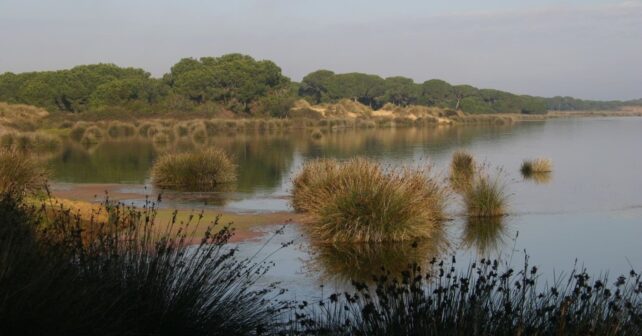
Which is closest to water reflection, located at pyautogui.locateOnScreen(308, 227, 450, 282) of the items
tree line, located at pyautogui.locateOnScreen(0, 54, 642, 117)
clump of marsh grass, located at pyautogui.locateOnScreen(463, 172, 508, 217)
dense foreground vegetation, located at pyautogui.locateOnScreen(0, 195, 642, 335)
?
clump of marsh grass, located at pyautogui.locateOnScreen(463, 172, 508, 217)

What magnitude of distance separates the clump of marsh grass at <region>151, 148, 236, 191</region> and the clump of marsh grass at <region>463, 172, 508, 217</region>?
8.34 meters

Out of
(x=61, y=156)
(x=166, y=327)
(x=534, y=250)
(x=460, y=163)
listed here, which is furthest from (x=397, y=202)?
(x=61, y=156)

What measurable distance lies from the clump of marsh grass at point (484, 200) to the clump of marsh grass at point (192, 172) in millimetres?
8345

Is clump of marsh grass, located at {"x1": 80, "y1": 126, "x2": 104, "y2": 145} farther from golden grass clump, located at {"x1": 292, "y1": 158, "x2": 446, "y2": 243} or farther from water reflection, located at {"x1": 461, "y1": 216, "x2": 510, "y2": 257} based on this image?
golden grass clump, located at {"x1": 292, "y1": 158, "x2": 446, "y2": 243}

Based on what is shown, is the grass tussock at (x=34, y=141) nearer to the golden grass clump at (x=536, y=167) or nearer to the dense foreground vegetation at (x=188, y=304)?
the golden grass clump at (x=536, y=167)

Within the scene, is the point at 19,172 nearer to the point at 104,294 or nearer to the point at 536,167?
the point at 104,294

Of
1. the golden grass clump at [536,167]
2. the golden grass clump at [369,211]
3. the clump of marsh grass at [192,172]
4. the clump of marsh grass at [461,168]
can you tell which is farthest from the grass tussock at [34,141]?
the golden grass clump at [369,211]

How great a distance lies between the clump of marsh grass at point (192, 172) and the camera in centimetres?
2295

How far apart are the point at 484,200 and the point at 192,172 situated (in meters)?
9.74

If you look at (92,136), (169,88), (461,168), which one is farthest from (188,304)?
(169,88)

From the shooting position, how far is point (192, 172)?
911 inches

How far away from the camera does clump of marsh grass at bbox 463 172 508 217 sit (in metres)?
16.4

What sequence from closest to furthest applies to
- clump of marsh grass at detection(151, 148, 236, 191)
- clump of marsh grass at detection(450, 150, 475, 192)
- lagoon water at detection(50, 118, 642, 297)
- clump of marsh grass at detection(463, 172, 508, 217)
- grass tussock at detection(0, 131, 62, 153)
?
lagoon water at detection(50, 118, 642, 297)
clump of marsh grass at detection(463, 172, 508, 217)
clump of marsh grass at detection(450, 150, 475, 192)
clump of marsh grass at detection(151, 148, 236, 191)
grass tussock at detection(0, 131, 62, 153)

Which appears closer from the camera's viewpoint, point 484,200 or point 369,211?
point 369,211
